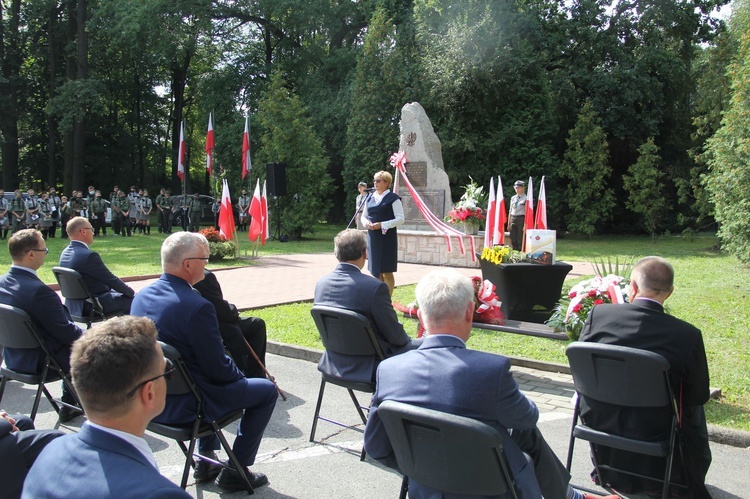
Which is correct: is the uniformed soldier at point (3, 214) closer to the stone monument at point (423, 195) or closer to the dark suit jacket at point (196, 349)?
the stone monument at point (423, 195)

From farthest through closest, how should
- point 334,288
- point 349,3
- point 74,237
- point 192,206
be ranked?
1. point 349,3
2. point 192,206
3. point 74,237
4. point 334,288

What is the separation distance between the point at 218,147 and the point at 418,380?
100 feet

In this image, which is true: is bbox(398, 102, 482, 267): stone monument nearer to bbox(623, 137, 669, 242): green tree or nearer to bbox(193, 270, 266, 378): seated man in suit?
bbox(623, 137, 669, 242): green tree

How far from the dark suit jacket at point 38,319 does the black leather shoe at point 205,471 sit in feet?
4.78

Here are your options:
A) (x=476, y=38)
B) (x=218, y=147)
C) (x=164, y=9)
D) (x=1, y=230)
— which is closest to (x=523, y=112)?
(x=476, y=38)

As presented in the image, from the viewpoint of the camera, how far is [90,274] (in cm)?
678

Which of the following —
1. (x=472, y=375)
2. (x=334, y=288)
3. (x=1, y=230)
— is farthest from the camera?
(x=1, y=230)

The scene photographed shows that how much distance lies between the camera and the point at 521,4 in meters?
25.5

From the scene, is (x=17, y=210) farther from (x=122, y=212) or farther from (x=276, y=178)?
(x=276, y=178)

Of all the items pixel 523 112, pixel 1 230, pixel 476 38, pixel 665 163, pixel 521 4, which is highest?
pixel 521 4

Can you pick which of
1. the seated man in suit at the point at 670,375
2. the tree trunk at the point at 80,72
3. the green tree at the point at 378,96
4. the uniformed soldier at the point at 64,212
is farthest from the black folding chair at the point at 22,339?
the tree trunk at the point at 80,72

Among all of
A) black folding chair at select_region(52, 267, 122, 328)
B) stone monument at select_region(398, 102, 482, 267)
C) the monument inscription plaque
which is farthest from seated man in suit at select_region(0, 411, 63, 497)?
the monument inscription plaque

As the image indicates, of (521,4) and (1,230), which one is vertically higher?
(521,4)

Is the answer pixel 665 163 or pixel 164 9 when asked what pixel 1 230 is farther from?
pixel 665 163
